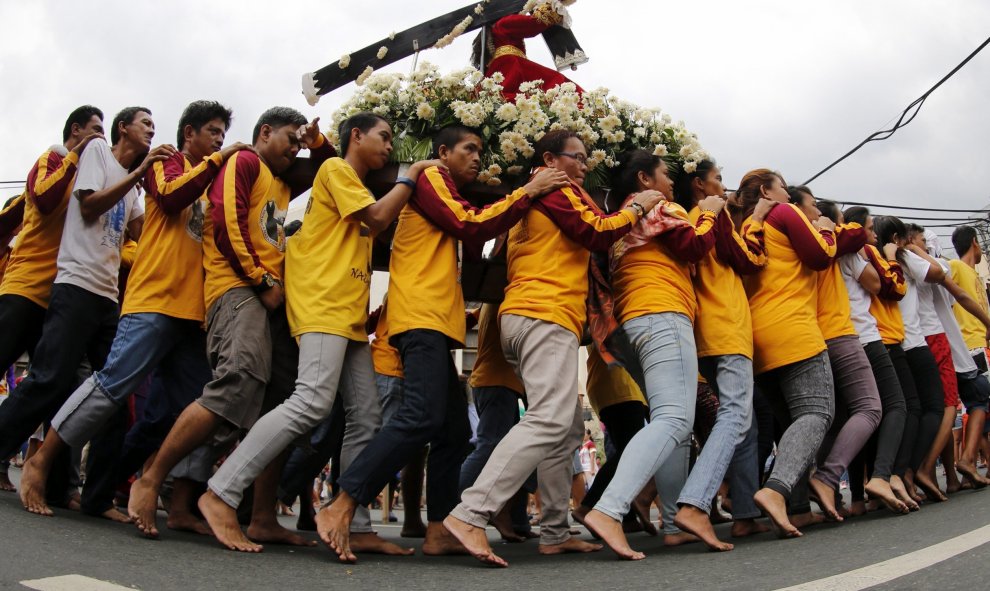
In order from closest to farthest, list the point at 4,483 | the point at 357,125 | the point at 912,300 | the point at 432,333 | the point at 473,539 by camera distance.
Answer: the point at 473,539 < the point at 432,333 < the point at 357,125 < the point at 4,483 < the point at 912,300

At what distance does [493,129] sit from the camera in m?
4.68

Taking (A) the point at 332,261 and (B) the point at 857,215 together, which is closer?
(A) the point at 332,261

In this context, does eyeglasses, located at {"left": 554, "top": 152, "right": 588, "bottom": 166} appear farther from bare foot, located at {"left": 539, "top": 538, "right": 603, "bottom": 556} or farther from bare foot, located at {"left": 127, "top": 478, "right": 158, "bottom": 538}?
bare foot, located at {"left": 127, "top": 478, "right": 158, "bottom": 538}

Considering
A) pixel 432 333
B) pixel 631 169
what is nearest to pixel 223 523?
pixel 432 333

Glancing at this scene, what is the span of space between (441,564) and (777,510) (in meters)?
1.66

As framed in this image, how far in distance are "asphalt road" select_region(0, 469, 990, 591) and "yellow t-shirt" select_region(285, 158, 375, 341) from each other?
104cm

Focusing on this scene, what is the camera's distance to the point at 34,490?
397cm

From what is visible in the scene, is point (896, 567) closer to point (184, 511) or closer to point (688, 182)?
point (688, 182)

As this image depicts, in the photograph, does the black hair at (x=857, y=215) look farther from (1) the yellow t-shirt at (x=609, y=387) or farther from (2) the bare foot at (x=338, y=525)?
(2) the bare foot at (x=338, y=525)

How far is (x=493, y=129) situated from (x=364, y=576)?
2.49 m

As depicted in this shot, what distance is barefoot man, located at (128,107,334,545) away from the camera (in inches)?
148

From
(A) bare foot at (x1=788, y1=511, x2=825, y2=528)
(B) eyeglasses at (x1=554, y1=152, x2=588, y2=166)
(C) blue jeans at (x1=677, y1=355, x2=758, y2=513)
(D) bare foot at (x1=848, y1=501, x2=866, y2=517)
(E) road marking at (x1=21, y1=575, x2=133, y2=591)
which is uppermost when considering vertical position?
(B) eyeglasses at (x1=554, y1=152, x2=588, y2=166)

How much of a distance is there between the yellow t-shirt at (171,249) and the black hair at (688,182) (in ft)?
8.52

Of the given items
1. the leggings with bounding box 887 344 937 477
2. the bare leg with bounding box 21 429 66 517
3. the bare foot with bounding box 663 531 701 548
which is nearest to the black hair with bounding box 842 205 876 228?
the leggings with bounding box 887 344 937 477
